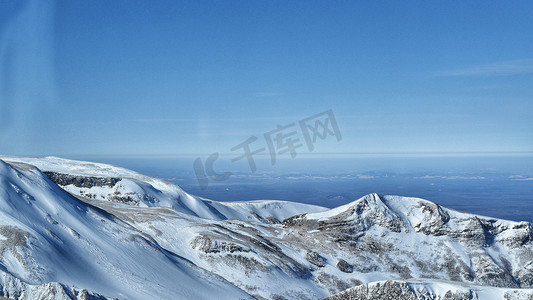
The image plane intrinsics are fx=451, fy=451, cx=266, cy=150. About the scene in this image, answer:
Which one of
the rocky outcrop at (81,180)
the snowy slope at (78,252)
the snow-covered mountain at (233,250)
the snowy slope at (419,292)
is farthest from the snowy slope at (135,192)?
the snowy slope at (419,292)

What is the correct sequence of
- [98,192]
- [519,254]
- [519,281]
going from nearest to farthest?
[519,281] → [519,254] → [98,192]

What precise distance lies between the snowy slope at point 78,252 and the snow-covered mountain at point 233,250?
0.54 ft

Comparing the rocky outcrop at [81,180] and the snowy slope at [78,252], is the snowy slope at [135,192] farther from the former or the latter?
the snowy slope at [78,252]

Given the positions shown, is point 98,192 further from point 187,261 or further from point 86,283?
point 86,283

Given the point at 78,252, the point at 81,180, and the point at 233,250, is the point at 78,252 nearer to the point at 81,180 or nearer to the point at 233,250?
the point at 233,250

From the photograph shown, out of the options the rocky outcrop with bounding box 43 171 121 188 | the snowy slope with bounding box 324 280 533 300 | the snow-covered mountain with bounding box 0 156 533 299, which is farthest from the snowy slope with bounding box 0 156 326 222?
the snowy slope with bounding box 324 280 533 300

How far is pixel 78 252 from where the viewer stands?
48.2 metres

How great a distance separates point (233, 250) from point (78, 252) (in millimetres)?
23929

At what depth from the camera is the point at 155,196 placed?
363ft

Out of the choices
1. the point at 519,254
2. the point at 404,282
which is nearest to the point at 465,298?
the point at 404,282

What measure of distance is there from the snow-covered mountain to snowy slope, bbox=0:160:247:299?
163 mm

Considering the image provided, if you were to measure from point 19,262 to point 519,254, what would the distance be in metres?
79.5

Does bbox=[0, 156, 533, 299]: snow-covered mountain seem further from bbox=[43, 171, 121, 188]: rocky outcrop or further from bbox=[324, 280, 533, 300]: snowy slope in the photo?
bbox=[43, 171, 121, 188]: rocky outcrop

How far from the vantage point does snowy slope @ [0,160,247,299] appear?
4062cm
